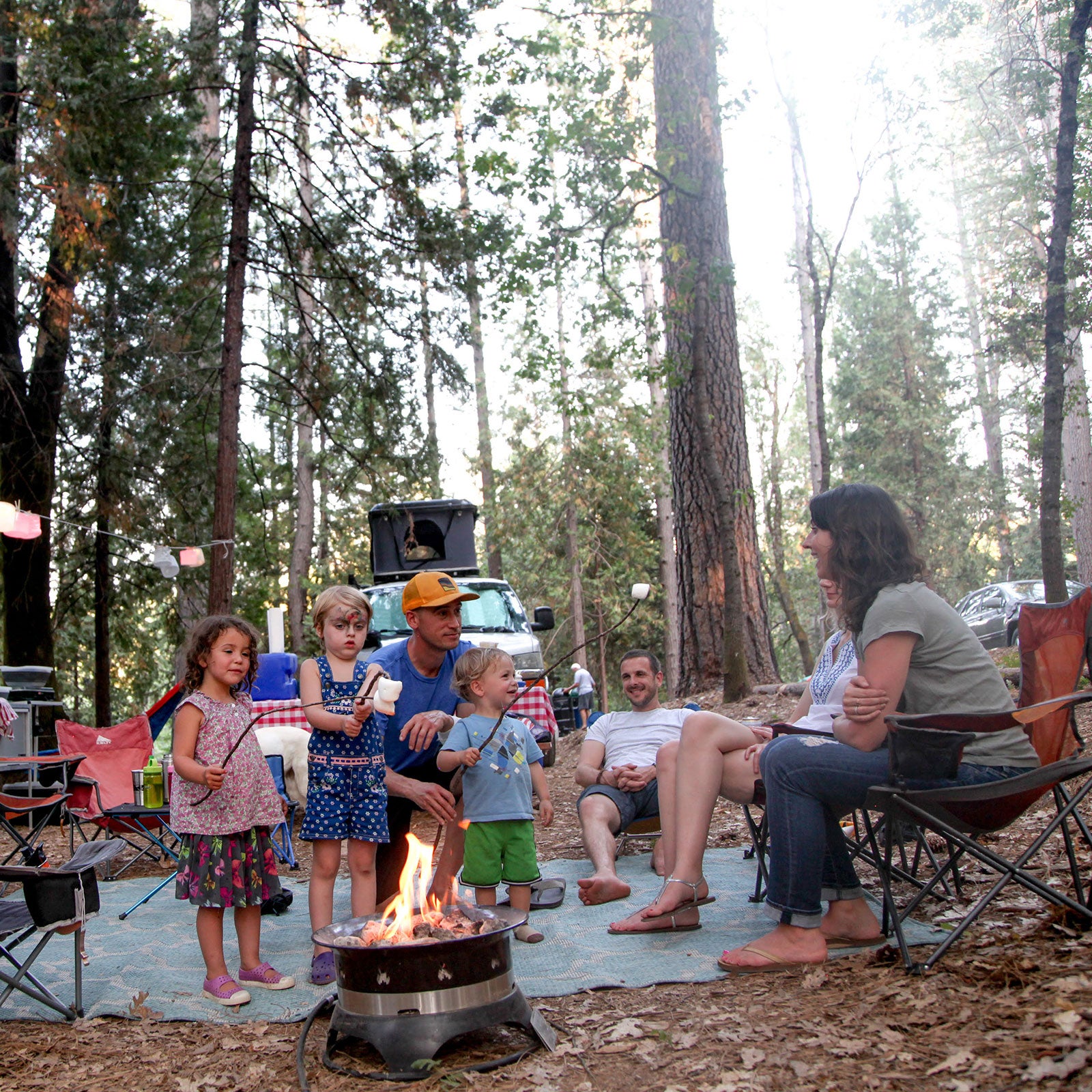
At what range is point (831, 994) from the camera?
268cm

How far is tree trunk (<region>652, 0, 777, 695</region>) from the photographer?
8953 mm

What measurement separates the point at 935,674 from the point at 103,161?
10.2m

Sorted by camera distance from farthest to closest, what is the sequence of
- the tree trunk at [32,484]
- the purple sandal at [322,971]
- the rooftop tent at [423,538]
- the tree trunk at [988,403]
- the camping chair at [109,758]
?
1. the tree trunk at [988,403]
2. the rooftop tent at [423,538]
3. the tree trunk at [32,484]
4. the camping chair at [109,758]
5. the purple sandal at [322,971]

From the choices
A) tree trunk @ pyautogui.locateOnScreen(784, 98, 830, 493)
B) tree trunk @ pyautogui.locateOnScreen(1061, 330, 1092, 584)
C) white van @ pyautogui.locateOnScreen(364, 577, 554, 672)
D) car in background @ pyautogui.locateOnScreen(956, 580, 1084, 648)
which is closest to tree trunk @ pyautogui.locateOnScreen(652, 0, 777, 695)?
white van @ pyautogui.locateOnScreen(364, 577, 554, 672)

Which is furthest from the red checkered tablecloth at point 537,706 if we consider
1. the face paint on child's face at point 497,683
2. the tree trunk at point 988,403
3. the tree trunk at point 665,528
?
the tree trunk at point 988,403

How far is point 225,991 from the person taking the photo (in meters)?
3.14

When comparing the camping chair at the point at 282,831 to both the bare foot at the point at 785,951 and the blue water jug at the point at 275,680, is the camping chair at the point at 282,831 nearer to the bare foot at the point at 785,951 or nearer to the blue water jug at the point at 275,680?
the blue water jug at the point at 275,680

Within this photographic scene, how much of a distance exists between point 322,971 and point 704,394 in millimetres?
6758

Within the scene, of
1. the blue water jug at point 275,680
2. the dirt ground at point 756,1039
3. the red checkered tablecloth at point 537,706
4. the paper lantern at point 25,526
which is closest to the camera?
the dirt ground at point 756,1039

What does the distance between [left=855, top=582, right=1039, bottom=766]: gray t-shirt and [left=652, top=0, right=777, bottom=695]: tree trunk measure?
5.93m

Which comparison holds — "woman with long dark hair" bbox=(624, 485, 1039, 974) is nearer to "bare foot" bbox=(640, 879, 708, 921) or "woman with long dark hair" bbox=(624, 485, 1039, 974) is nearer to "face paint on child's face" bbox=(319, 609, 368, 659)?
"bare foot" bbox=(640, 879, 708, 921)

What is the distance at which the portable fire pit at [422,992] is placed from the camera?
8.13 feet

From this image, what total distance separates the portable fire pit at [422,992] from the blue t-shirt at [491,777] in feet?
3.22

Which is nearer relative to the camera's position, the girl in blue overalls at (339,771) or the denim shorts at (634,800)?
the girl in blue overalls at (339,771)
